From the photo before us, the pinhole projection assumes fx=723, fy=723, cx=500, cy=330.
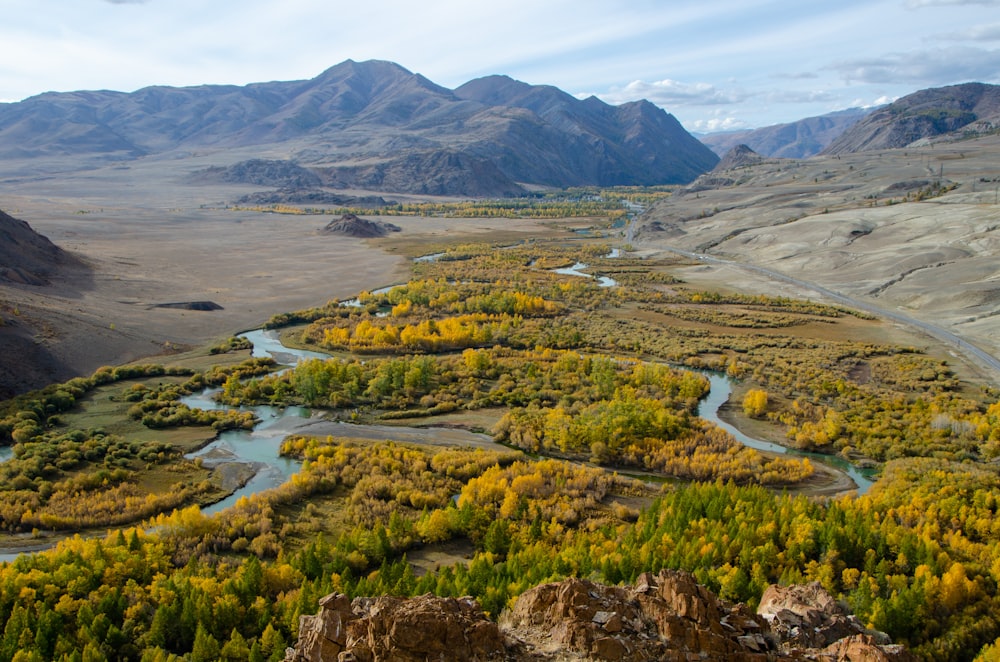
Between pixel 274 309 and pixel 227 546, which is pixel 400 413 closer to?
pixel 227 546

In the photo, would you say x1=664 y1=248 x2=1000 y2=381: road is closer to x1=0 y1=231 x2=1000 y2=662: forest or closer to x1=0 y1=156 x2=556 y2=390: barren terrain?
x1=0 y1=231 x2=1000 y2=662: forest

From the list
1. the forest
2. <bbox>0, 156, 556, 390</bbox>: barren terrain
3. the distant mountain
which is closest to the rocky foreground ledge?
the forest

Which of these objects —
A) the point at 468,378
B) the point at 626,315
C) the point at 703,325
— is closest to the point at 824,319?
the point at 703,325

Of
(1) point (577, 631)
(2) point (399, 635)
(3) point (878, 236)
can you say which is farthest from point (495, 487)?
(3) point (878, 236)

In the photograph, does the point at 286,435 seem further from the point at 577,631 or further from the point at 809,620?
the point at 809,620

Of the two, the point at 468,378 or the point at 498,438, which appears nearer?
the point at 498,438

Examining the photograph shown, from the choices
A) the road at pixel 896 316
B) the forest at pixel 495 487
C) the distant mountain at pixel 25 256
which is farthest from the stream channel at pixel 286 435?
the distant mountain at pixel 25 256
